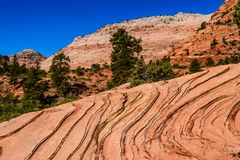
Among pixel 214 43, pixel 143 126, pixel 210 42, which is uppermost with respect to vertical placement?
pixel 210 42

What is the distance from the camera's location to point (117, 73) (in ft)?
262

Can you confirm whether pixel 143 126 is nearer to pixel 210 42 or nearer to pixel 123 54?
pixel 123 54

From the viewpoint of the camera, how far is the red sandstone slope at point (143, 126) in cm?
1731

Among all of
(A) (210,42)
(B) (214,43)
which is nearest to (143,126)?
(B) (214,43)

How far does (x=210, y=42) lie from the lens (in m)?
103

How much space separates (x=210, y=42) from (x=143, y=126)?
87.4 meters

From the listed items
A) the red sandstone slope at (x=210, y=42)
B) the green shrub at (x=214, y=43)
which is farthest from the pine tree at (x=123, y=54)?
the green shrub at (x=214, y=43)

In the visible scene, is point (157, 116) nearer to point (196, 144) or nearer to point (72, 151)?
point (196, 144)

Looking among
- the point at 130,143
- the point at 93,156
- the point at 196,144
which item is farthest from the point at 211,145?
the point at 93,156

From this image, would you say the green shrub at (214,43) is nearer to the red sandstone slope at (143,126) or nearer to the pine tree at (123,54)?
the pine tree at (123,54)

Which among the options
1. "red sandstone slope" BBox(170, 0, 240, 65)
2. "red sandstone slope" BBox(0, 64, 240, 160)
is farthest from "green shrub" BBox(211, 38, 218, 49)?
"red sandstone slope" BBox(0, 64, 240, 160)

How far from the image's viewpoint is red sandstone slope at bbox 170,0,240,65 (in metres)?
95.6

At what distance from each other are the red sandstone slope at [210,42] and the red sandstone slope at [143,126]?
70.5 m

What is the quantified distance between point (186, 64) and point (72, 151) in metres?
78.1
